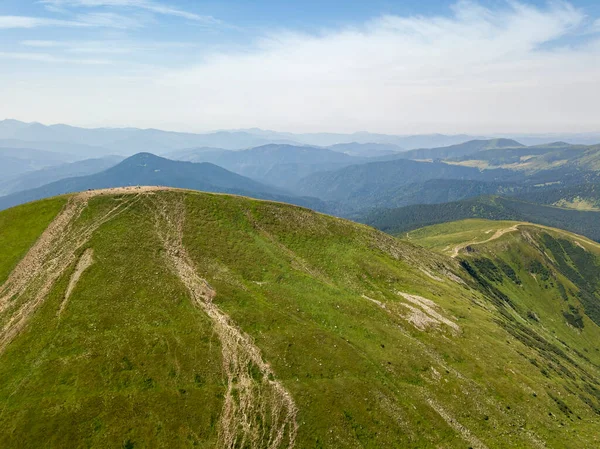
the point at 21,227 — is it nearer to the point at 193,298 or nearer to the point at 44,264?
the point at 44,264

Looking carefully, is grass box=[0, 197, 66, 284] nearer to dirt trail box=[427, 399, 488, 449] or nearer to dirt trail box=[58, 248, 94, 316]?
dirt trail box=[58, 248, 94, 316]

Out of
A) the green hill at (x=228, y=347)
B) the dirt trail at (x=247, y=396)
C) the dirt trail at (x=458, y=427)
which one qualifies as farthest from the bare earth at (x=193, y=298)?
the dirt trail at (x=458, y=427)

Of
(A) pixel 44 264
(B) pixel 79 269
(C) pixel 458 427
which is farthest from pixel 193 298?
(C) pixel 458 427

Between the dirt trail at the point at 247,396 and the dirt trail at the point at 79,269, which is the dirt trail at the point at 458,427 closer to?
the dirt trail at the point at 247,396

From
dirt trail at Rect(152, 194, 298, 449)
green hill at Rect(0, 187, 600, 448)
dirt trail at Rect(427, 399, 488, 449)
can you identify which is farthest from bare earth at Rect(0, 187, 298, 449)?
dirt trail at Rect(427, 399, 488, 449)

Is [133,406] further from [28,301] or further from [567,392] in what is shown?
[567,392]

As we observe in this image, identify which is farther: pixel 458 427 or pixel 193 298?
pixel 193 298
